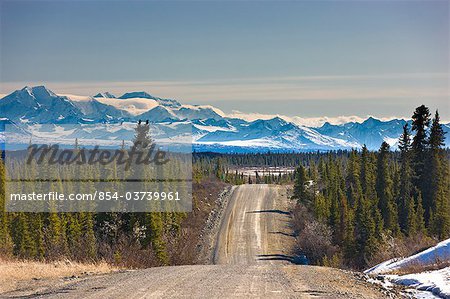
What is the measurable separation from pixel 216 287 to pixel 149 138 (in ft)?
151

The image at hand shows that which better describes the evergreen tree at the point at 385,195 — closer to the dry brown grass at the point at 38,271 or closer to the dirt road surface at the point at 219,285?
the dirt road surface at the point at 219,285

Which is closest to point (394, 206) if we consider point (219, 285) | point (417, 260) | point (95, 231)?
point (95, 231)

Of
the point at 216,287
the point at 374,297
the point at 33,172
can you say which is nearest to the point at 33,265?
the point at 216,287

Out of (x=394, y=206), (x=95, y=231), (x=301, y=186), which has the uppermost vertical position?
(x=301, y=186)

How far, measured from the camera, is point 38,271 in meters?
18.2

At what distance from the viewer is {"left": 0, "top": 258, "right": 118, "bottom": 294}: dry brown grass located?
640 inches

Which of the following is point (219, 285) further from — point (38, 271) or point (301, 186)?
point (301, 186)

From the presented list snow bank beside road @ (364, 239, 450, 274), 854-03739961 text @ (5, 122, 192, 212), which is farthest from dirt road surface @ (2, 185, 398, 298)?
854-03739961 text @ (5, 122, 192, 212)

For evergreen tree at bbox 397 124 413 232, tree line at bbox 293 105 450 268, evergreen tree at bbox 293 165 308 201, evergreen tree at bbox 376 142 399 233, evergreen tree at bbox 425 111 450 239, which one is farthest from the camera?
evergreen tree at bbox 293 165 308 201

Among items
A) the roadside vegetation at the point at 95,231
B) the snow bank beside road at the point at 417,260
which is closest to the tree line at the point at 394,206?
the roadside vegetation at the point at 95,231

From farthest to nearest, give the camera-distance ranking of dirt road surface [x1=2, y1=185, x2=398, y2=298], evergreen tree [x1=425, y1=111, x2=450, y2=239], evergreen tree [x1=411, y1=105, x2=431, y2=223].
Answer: evergreen tree [x1=411, y1=105, x2=431, y2=223] → evergreen tree [x1=425, y1=111, x2=450, y2=239] → dirt road surface [x1=2, y1=185, x2=398, y2=298]

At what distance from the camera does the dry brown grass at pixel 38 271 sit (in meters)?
Result: 16.3

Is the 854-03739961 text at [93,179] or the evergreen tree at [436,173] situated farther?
the evergreen tree at [436,173]

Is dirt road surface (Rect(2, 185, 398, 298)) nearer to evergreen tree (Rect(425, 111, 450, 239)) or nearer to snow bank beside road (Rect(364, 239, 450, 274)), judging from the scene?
snow bank beside road (Rect(364, 239, 450, 274))
